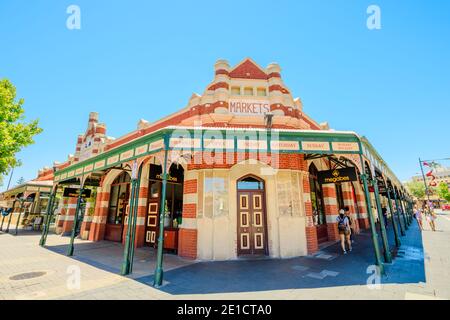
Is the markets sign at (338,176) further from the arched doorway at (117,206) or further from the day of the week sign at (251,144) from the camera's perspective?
the arched doorway at (117,206)

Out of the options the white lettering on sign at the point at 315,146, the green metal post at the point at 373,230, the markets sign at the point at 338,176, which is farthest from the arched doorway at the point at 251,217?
the green metal post at the point at 373,230

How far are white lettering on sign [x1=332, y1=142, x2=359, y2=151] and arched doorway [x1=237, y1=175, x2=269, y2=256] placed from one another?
11.3 feet

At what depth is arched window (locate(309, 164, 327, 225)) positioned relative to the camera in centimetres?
1138

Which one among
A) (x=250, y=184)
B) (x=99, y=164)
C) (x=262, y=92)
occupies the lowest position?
(x=250, y=184)

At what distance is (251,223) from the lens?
29.6 ft

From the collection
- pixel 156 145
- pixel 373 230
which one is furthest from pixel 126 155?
pixel 373 230

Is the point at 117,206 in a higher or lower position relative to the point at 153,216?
higher

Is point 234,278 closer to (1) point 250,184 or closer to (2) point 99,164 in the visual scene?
(1) point 250,184

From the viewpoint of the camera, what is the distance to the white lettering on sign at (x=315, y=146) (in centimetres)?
693

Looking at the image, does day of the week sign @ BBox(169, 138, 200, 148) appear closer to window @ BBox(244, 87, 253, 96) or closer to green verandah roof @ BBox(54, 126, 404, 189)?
green verandah roof @ BBox(54, 126, 404, 189)

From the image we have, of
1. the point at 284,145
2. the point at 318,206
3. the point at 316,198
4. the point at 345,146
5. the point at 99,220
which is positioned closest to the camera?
the point at 284,145

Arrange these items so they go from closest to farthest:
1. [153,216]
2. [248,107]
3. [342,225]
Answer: [342,225]
[248,107]
[153,216]

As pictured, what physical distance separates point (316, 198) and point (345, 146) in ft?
17.5
